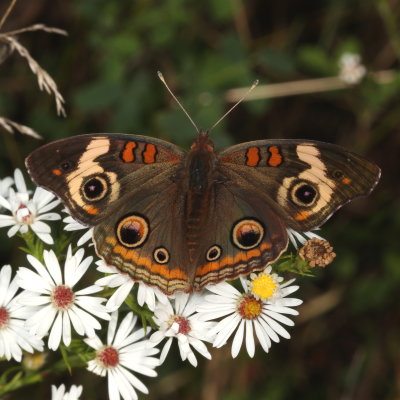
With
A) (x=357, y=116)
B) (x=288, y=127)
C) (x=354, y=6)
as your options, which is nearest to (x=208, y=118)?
(x=288, y=127)

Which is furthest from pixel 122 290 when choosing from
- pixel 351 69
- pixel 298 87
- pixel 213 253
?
pixel 351 69

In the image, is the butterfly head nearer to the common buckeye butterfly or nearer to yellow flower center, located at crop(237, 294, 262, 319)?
the common buckeye butterfly

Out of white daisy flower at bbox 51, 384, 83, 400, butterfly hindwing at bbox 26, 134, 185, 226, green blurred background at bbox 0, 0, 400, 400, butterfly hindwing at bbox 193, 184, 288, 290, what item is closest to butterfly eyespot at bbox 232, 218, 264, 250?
butterfly hindwing at bbox 193, 184, 288, 290

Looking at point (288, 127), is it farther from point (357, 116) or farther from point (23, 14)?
point (23, 14)

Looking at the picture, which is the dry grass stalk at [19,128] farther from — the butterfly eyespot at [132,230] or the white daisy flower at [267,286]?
the white daisy flower at [267,286]

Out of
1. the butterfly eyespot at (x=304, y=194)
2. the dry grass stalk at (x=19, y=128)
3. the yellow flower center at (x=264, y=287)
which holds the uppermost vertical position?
the butterfly eyespot at (x=304, y=194)

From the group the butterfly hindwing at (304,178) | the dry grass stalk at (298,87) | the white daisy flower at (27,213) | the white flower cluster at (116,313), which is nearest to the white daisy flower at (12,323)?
the white flower cluster at (116,313)

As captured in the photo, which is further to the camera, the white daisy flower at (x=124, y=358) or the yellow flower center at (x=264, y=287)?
the white daisy flower at (x=124, y=358)
